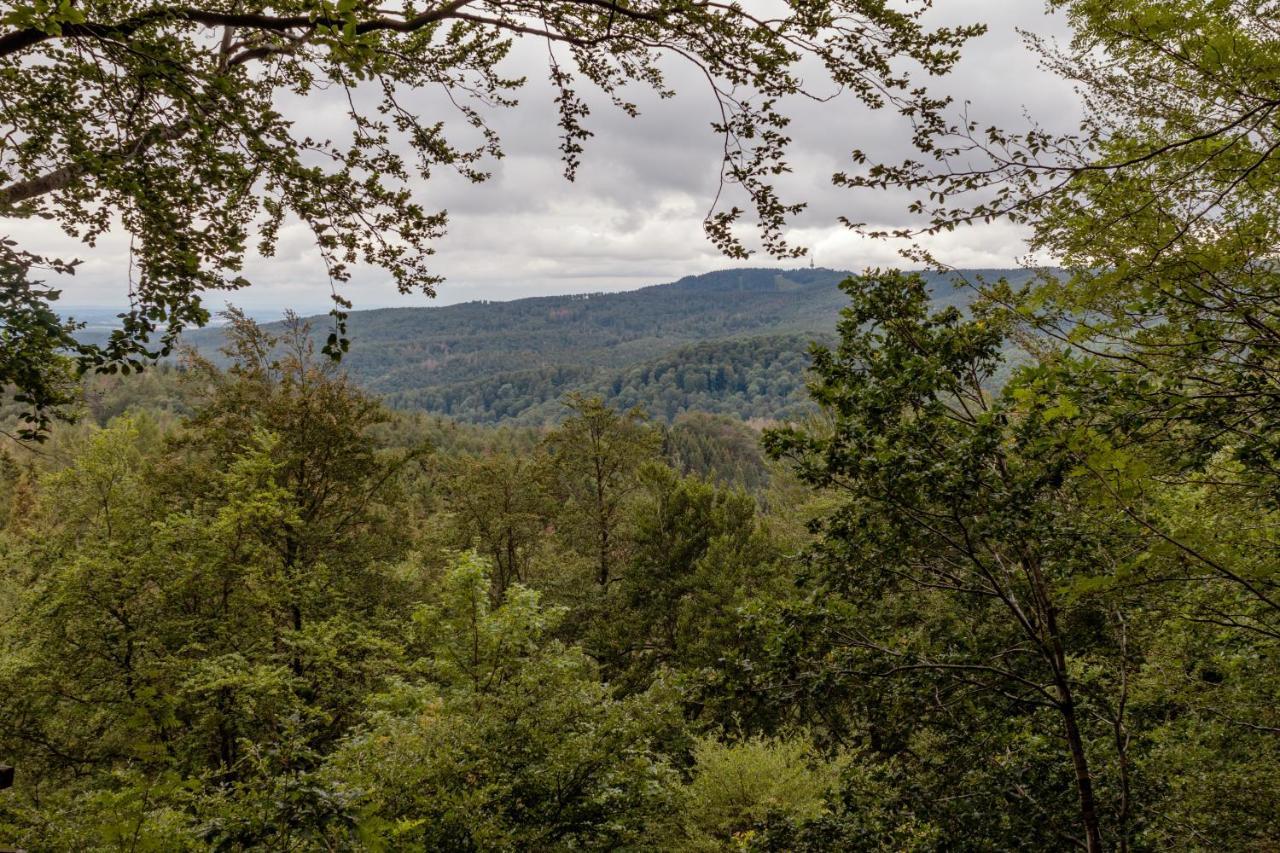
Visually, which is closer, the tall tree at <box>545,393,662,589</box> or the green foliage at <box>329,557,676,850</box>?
the green foliage at <box>329,557,676,850</box>

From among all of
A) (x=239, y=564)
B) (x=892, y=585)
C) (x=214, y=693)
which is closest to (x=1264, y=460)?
(x=892, y=585)

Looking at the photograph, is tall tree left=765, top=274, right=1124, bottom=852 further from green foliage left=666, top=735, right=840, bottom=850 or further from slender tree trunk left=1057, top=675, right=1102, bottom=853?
green foliage left=666, top=735, right=840, bottom=850

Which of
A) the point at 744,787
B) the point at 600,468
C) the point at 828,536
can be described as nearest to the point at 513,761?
the point at 828,536

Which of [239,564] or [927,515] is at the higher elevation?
[927,515]

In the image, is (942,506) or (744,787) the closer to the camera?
(942,506)

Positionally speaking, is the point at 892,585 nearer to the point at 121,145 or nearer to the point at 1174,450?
the point at 1174,450

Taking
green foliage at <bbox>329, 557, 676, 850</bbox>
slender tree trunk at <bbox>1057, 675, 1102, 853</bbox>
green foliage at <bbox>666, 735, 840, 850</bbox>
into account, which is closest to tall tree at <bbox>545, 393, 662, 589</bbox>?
→ green foliage at <bbox>666, 735, 840, 850</bbox>

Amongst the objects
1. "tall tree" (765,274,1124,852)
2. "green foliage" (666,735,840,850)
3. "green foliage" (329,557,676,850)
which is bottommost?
"green foliage" (666,735,840,850)

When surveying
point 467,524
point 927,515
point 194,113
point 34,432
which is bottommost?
point 467,524

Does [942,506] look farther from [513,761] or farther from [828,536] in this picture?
[513,761]

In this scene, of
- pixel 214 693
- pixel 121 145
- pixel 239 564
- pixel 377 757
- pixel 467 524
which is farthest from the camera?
pixel 467 524

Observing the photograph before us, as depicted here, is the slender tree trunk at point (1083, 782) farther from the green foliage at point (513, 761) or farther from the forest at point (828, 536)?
the green foliage at point (513, 761)

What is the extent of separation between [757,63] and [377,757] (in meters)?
6.83

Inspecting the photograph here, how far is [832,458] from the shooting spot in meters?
4.71
